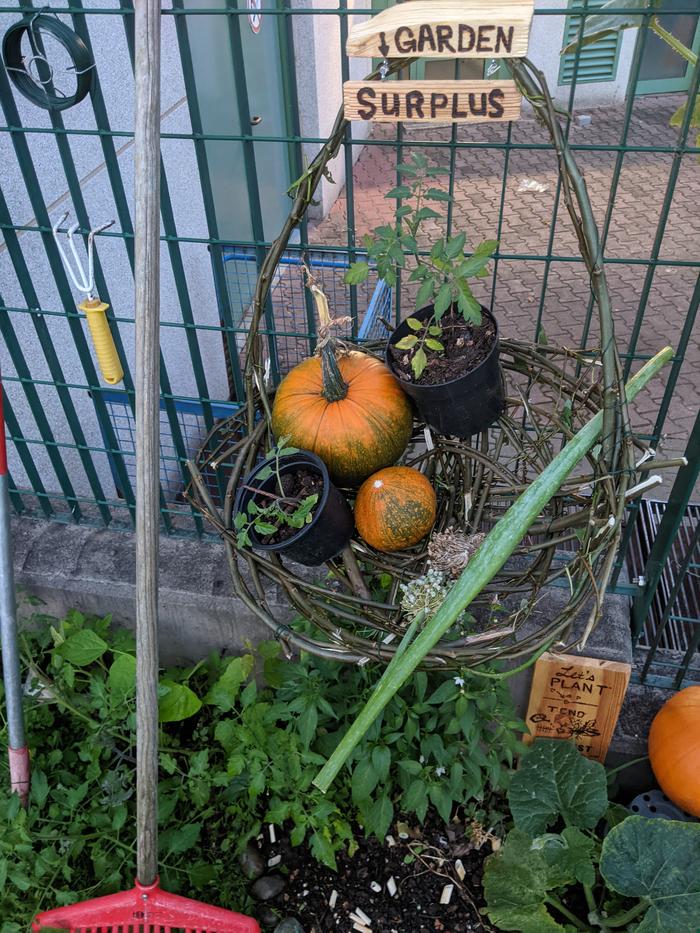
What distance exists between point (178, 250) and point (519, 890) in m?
1.86

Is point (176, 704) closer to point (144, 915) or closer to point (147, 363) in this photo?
point (144, 915)

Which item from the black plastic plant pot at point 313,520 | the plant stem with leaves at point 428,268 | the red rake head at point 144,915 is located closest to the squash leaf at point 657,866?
the red rake head at point 144,915

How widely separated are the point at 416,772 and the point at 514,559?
0.71 m

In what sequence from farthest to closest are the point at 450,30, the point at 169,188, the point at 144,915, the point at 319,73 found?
the point at 319,73 < the point at 169,188 < the point at 144,915 < the point at 450,30

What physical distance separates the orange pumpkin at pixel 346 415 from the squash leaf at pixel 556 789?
1051mm

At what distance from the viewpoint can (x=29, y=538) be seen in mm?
2680

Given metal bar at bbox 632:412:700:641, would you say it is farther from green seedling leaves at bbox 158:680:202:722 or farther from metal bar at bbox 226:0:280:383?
green seedling leaves at bbox 158:680:202:722

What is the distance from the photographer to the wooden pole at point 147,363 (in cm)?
124

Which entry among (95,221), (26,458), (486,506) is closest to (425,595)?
(486,506)

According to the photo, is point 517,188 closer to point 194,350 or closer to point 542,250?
point 542,250

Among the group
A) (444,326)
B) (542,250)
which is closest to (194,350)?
(444,326)

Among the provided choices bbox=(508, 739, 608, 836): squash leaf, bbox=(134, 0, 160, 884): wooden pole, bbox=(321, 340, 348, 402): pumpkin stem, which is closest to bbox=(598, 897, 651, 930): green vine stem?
bbox=(508, 739, 608, 836): squash leaf

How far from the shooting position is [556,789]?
2.06 meters

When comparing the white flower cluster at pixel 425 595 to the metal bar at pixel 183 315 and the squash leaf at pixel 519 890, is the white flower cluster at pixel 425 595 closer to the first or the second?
the metal bar at pixel 183 315
